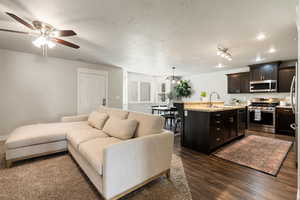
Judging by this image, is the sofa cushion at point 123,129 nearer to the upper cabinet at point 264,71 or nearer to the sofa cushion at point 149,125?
the sofa cushion at point 149,125

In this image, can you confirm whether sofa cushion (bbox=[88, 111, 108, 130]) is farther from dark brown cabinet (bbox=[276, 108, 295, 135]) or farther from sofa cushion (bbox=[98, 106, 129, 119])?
dark brown cabinet (bbox=[276, 108, 295, 135])

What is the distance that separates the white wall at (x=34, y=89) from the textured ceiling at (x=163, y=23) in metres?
0.52

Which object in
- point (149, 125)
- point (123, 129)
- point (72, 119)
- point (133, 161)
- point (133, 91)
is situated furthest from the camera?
point (133, 91)

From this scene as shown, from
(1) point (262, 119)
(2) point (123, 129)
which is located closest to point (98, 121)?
(2) point (123, 129)

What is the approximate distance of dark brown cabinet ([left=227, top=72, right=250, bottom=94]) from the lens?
5.29m

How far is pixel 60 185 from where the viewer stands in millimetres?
1802

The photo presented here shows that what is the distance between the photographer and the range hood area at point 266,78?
4.42 m

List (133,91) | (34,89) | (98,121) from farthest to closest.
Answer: (133,91)
(34,89)
(98,121)

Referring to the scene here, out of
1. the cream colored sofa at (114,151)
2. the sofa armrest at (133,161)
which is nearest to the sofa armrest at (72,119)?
the cream colored sofa at (114,151)

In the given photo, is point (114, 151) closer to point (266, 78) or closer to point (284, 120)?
point (284, 120)

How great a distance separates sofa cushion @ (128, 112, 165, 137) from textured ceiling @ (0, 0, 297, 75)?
1.59 m

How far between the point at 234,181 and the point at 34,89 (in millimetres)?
5269

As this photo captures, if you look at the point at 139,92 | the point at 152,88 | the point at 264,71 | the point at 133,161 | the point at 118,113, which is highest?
the point at 264,71

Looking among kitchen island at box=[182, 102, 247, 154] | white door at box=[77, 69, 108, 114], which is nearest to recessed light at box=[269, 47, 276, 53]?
kitchen island at box=[182, 102, 247, 154]
